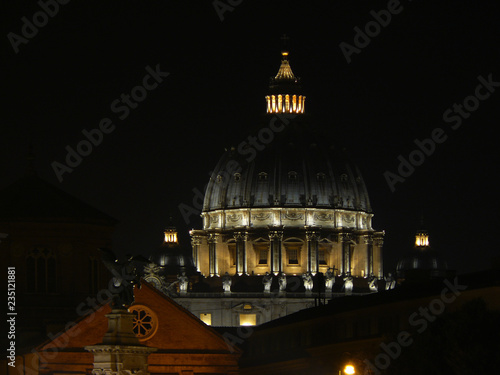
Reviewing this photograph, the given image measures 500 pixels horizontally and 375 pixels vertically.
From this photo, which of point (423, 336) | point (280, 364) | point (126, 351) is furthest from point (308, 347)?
point (126, 351)

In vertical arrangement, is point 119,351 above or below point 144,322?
below

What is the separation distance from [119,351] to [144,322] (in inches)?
1491

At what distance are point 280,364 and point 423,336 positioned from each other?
25.2 metres

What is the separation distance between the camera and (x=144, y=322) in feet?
318

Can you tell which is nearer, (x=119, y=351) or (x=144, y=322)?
(x=119, y=351)

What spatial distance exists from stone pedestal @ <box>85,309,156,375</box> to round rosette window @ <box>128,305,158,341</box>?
117 feet

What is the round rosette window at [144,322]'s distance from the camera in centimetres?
9612

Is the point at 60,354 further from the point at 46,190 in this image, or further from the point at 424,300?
the point at 424,300

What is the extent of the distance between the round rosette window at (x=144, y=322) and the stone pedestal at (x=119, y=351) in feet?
117

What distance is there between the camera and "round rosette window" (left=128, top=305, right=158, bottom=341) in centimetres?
9612

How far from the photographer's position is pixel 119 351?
5900 cm

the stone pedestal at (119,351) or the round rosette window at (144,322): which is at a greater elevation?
the round rosette window at (144,322)

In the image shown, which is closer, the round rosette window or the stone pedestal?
the stone pedestal

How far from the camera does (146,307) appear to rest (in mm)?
96625
